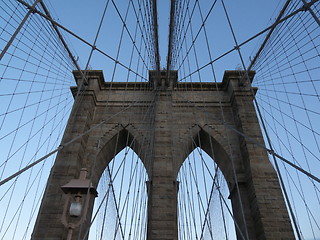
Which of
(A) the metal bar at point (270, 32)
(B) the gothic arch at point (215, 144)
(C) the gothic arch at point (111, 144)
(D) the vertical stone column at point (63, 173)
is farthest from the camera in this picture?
(C) the gothic arch at point (111, 144)

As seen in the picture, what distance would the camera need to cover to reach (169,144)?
863 centimetres

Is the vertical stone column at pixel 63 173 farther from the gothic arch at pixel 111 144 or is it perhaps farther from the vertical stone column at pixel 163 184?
the vertical stone column at pixel 163 184

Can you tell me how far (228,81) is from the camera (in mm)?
10461

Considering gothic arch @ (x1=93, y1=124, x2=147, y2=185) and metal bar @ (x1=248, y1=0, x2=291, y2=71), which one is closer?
metal bar @ (x1=248, y1=0, x2=291, y2=71)

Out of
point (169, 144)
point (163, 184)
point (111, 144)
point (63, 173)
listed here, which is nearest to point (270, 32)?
→ point (169, 144)

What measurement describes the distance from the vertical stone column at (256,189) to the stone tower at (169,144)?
0.08ft

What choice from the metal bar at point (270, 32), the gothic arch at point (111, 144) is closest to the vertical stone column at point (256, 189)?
the metal bar at point (270, 32)

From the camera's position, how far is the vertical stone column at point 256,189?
22.1 ft

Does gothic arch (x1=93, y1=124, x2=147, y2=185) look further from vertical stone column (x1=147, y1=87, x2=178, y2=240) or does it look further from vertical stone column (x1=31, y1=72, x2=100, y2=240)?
vertical stone column (x1=147, y1=87, x2=178, y2=240)

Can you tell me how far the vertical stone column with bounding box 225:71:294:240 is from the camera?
6.75 meters

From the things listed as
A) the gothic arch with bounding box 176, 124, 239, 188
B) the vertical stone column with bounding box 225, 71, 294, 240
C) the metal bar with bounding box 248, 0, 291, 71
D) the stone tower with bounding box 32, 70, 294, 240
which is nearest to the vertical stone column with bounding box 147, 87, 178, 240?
the stone tower with bounding box 32, 70, 294, 240

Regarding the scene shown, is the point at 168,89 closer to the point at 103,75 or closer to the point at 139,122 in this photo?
the point at 139,122

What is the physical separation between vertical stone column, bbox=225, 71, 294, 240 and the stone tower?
25 millimetres

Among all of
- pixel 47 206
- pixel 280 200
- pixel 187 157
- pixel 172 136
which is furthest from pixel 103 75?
pixel 280 200
